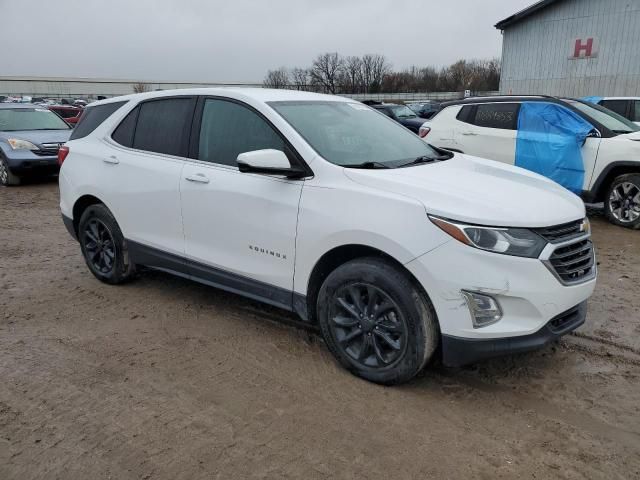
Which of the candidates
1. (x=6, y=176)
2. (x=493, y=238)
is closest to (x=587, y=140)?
(x=493, y=238)

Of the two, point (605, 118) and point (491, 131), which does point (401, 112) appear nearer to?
point (491, 131)

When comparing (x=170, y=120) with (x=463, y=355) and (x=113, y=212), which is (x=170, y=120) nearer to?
(x=113, y=212)

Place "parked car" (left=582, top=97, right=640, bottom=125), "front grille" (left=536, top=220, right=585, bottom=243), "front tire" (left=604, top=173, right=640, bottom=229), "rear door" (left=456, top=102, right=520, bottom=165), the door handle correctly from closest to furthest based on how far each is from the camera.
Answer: "front grille" (left=536, top=220, right=585, bottom=243) < the door handle < "front tire" (left=604, top=173, right=640, bottom=229) < "rear door" (left=456, top=102, right=520, bottom=165) < "parked car" (left=582, top=97, right=640, bottom=125)

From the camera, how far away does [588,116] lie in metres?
7.47

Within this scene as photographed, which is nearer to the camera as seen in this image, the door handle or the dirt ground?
the dirt ground

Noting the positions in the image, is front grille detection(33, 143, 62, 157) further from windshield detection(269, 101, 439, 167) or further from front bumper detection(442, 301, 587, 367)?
front bumper detection(442, 301, 587, 367)

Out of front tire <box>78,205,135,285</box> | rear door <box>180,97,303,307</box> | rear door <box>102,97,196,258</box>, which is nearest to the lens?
rear door <box>180,97,303,307</box>

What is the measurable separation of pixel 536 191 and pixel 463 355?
1.18m

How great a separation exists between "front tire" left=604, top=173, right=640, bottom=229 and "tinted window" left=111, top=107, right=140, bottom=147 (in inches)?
243

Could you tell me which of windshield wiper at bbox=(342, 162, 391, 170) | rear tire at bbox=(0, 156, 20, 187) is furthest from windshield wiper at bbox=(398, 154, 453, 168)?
rear tire at bbox=(0, 156, 20, 187)

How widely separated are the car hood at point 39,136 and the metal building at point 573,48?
21207 mm

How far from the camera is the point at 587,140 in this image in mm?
7309

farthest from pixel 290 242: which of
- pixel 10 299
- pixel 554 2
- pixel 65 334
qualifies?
pixel 554 2

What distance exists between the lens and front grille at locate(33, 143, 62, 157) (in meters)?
11.2
